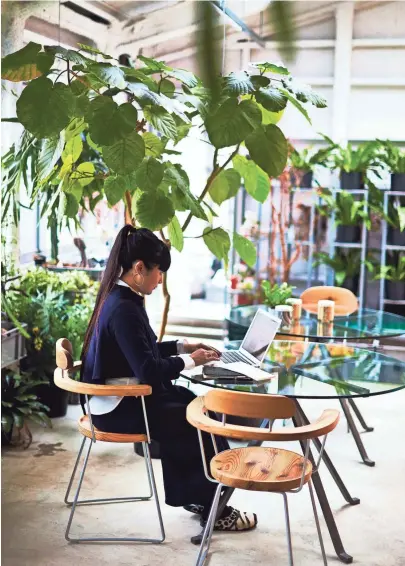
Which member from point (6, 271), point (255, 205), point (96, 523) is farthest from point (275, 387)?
point (255, 205)

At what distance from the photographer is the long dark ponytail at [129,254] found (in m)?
3.27

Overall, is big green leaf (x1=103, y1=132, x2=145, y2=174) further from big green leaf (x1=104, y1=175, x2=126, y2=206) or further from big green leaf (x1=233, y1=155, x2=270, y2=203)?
big green leaf (x1=233, y1=155, x2=270, y2=203)

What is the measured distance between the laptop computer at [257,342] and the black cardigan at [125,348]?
15.8 inches

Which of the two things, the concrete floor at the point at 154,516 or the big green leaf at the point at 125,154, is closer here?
the big green leaf at the point at 125,154

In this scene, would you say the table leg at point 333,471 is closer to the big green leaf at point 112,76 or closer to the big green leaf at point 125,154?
the big green leaf at point 125,154

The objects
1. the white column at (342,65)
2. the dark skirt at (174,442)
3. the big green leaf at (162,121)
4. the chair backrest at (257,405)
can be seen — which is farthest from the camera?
the white column at (342,65)

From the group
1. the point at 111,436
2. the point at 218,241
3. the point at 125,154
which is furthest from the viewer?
the point at 218,241

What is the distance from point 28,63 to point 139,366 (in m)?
1.28

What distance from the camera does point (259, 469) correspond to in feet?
9.34

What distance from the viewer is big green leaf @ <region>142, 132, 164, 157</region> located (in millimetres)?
3504

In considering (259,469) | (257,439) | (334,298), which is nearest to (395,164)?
(334,298)

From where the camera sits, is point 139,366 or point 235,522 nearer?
point 139,366

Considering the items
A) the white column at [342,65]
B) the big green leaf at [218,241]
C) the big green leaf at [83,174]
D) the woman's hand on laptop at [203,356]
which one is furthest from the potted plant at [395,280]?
the woman's hand on laptop at [203,356]

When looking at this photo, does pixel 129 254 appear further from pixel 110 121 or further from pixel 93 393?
pixel 110 121
